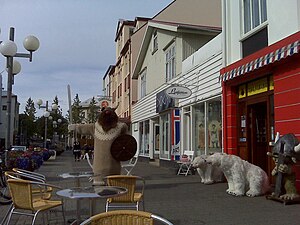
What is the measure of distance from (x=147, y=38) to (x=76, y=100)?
36.5 metres

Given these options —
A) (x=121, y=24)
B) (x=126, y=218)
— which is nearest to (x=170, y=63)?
(x=126, y=218)

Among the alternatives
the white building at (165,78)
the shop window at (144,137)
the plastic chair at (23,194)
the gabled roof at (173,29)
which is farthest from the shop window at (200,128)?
the plastic chair at (23,194)

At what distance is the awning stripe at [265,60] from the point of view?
7.64 m

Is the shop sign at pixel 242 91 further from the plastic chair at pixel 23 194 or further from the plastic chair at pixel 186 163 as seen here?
the plastic chair at pixel 23 194

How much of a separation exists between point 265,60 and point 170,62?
10.7 metres

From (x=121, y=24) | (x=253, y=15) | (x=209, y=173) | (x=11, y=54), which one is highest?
(x=121, y=24)

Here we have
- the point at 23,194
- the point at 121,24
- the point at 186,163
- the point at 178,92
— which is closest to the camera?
the point at 23,194

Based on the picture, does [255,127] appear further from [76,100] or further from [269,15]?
[76,100]

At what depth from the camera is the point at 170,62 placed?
62.6 ft

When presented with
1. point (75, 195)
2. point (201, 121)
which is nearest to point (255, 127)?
point (201, 121)

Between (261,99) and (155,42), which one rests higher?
(155,42)

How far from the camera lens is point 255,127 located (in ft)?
35.4

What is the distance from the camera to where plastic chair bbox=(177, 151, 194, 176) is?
1425 cm

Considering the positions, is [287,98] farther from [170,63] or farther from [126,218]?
[170,63]
